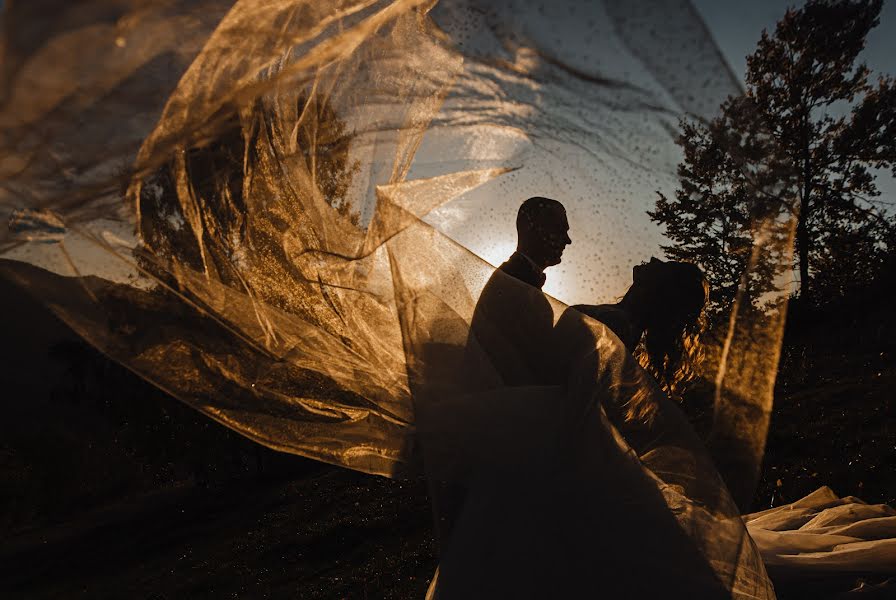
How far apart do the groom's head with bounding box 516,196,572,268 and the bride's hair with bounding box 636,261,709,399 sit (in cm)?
41

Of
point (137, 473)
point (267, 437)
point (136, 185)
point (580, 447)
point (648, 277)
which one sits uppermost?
point (136, 185)

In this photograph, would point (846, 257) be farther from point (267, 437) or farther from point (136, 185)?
point (136, 185)

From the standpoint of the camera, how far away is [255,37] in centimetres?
205

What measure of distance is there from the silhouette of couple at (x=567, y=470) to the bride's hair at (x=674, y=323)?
0.02 m

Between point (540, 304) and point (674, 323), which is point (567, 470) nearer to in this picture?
point (540, 304)

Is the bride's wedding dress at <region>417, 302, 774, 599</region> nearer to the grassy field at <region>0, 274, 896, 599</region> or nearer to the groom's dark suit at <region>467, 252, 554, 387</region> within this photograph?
the groom's dark suit at <region>467, 252, 554, 387</region>

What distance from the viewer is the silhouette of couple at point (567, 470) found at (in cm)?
206

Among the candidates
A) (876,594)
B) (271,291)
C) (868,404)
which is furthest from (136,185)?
(868,404)

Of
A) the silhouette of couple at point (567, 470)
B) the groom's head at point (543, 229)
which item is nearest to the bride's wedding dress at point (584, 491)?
the silhouette of couple at point (567, 470)

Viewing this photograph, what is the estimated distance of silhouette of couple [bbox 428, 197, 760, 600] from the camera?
2.06m

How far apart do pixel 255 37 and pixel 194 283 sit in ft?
3.68

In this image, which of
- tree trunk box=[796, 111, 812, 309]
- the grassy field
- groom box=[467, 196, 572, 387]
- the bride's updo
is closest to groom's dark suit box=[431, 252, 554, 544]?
groom box=[467, 196, 572, 387]

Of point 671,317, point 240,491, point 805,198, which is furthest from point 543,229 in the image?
point 240,491

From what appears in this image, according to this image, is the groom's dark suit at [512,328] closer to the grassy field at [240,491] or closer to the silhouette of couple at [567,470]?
the silhouette of couple at [567,470]
